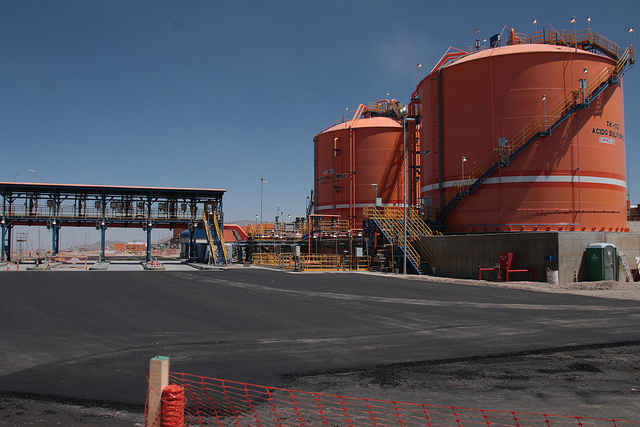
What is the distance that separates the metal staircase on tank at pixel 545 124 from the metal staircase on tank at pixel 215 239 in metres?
20.8

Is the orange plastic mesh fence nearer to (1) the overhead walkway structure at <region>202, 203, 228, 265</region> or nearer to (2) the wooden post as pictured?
(2) the wooden post

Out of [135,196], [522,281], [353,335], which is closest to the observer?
[353,335]

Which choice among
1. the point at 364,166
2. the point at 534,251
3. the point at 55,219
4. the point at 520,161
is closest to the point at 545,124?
the point at 520,161

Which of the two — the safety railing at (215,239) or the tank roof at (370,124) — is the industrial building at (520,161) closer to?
the tank roof at (370,124)

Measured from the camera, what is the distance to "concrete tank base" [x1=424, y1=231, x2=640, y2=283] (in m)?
23.8

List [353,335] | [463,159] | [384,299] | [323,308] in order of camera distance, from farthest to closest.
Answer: [463,159]
[384,299]
[323,308]
[353,335]

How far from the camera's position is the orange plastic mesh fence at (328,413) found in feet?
18.0

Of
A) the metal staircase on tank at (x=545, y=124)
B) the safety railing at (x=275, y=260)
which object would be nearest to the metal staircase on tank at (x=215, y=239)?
the safety railing at (x=275, y=260)

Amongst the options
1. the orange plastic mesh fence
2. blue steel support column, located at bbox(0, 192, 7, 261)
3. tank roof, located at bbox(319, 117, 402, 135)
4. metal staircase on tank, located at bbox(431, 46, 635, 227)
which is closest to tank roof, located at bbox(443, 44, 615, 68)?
metal staircase on tank, located at bbox(431, 46, 635, 227)

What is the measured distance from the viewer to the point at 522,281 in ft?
81.1

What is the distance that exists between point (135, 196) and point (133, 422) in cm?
4298

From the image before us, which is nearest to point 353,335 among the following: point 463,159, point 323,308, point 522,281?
point 323,308

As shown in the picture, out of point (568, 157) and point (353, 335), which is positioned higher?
point (568, 157)

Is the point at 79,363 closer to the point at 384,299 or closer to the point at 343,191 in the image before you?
the point at 384,299
